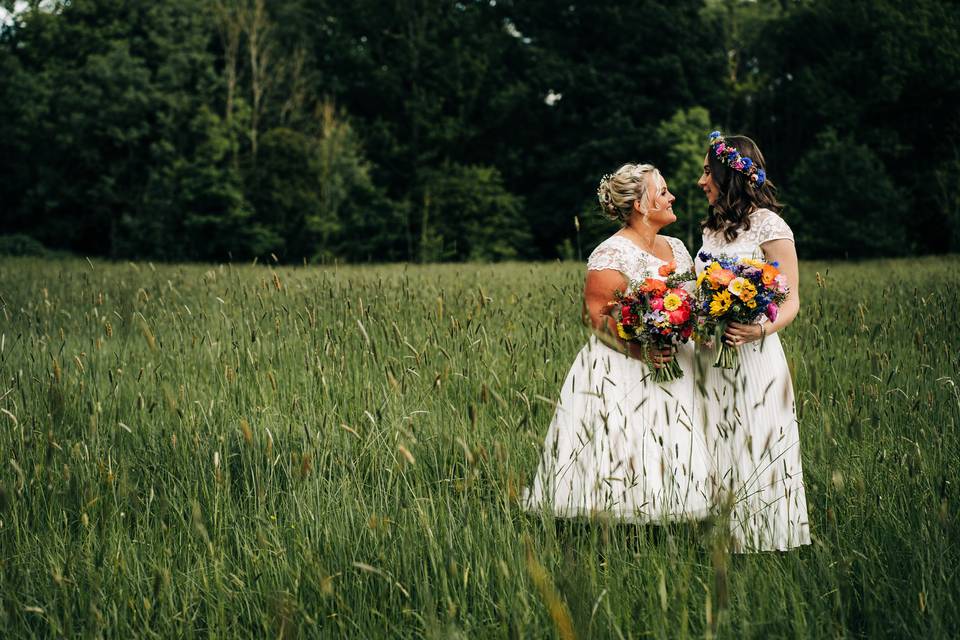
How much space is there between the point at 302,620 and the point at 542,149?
1260 inches

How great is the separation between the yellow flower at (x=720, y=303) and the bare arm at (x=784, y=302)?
0.55 ft

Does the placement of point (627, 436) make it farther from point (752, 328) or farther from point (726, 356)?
point (752, 328)

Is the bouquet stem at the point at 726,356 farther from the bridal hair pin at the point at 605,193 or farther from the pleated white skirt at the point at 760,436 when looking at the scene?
the bridal hair pin at the point at 605,193

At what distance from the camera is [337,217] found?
28.1 meters

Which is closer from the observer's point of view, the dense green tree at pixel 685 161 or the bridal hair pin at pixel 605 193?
the bridal hair pin at pixel 605 193

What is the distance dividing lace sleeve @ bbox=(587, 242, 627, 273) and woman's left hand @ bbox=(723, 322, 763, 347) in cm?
63

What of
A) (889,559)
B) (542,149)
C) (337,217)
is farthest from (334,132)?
(889,559)

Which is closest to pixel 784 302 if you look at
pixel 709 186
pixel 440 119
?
pixel 709 186

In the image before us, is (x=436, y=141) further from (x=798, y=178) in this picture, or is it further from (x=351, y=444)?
(x=351, y=444)

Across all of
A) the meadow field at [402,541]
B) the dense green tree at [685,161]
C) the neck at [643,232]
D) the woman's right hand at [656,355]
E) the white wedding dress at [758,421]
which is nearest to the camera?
the meadow field at [402,541]

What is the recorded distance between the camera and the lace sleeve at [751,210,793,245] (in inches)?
150

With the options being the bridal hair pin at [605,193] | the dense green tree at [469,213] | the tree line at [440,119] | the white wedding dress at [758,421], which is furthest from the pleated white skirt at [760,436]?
the dense green tree at [469,213]

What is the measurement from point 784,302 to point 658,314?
2.36 feet

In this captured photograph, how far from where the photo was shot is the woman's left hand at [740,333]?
342 centimetres
